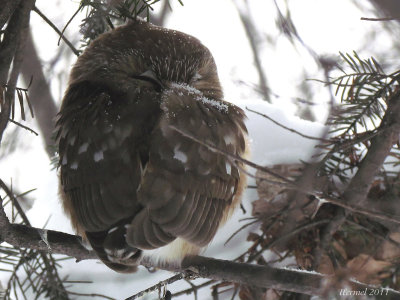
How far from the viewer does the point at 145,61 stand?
2.60 m

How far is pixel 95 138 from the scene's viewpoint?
2.21m

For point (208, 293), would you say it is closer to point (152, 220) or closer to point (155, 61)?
point (152, 220)

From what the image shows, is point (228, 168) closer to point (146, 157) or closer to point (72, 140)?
point (146, 157)

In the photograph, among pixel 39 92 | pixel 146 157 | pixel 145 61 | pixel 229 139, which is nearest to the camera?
pixel 146 157

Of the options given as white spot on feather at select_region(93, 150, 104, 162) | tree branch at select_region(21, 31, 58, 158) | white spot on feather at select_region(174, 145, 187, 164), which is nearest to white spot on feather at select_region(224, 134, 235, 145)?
white spot on feather at select_region(174, 145, 187, 164)

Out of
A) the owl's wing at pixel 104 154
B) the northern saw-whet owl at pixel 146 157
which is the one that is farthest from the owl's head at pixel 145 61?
the owl's wing at pixel 104 154

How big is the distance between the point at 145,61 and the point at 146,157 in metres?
0.65

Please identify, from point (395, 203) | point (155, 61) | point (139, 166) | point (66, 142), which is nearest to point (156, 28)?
point (155, 61)

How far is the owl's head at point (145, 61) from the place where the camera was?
2529 millimetres

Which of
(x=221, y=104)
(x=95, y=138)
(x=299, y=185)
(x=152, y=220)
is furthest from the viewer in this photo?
(x=221, y=104)

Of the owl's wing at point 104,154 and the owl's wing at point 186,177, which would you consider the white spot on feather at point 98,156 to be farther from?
the owl's wing at point 186,177

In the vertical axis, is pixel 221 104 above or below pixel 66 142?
above

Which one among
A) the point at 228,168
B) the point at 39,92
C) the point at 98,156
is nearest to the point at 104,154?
the point at 98,156

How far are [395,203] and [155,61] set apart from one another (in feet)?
3.82
